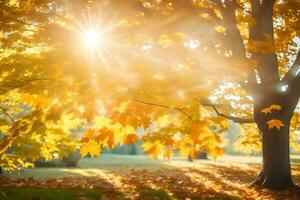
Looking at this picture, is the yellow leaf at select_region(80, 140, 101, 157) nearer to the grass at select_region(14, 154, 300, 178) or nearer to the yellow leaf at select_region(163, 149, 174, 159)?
the yellow leaf at select_region(163, 149, 174, 159)

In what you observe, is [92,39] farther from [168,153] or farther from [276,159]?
[276,159]

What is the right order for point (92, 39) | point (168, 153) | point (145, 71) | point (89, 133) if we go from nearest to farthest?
point (145, 71), point (89, 133), point (168, 153), point (92, 39)

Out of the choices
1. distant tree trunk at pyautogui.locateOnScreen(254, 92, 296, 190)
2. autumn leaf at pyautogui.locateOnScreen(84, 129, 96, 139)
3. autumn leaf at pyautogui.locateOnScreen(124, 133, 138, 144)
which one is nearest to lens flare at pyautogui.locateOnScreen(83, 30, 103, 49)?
autumn leaf at pyautogui.locateOnScreen(84, 129, 96, 139)

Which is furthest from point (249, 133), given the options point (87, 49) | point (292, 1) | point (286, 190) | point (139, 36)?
point (87, 49)

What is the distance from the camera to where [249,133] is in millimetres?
15805

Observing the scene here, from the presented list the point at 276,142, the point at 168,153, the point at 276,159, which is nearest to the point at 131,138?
the point at 168,153

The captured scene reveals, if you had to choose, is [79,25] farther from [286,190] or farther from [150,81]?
[286,190]

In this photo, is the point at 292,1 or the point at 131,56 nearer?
the point at 131,56

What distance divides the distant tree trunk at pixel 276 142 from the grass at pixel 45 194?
4.71m

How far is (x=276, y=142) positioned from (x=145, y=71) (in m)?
5.86

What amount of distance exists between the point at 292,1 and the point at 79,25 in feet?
18.4

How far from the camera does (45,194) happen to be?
7.86 meters

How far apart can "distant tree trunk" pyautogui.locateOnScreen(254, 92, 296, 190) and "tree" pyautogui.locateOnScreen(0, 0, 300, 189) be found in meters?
0.03

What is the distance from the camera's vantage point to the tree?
5.55 m
